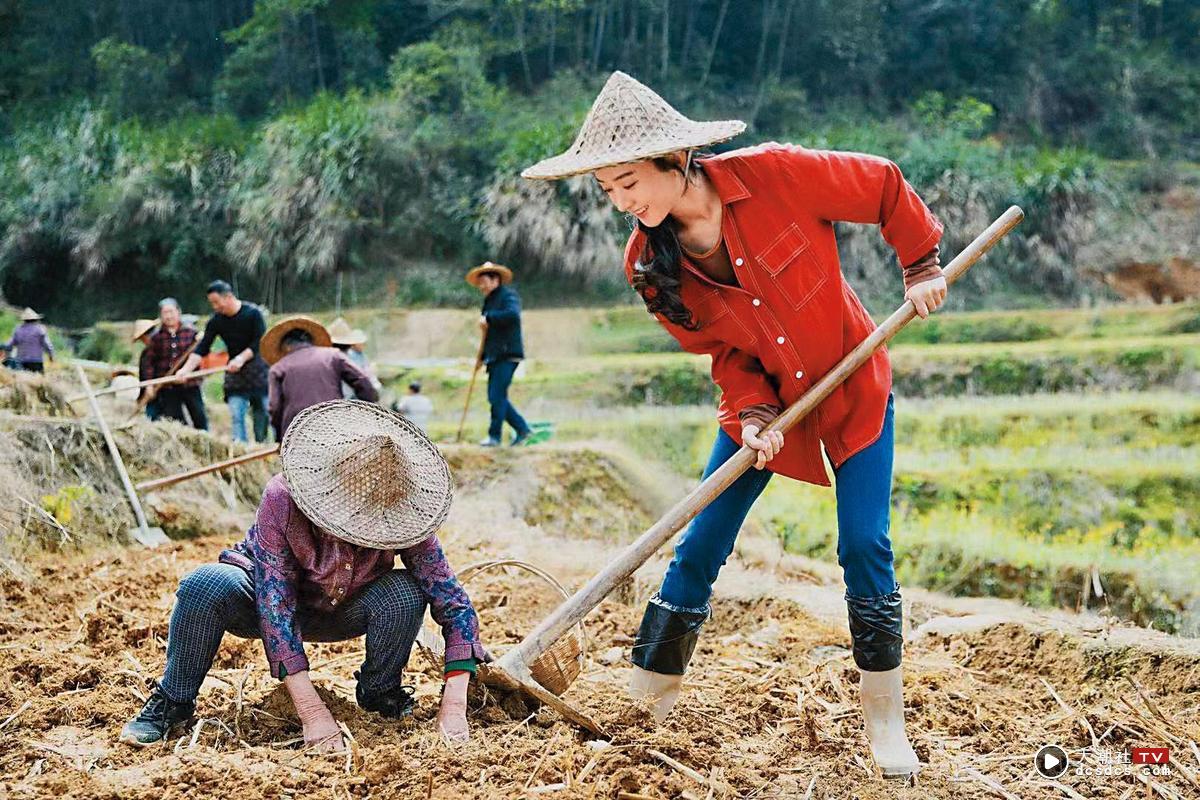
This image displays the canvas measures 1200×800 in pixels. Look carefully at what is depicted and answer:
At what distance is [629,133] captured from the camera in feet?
9.41

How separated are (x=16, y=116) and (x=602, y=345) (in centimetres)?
1598

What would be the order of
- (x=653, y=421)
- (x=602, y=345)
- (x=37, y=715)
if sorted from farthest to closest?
(x=602, y=345) < (x=653, y=421) < (x=37, y=715)

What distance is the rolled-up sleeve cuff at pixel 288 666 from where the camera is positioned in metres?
3.00

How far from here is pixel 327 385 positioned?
18.9 ft

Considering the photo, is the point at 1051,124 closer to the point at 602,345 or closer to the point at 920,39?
the point at 920,39

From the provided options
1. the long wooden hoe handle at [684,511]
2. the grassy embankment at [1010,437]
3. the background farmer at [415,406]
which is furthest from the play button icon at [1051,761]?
the background farmer at [415,406]

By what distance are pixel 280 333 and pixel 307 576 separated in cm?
293

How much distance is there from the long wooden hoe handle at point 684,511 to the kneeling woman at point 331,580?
14 cm

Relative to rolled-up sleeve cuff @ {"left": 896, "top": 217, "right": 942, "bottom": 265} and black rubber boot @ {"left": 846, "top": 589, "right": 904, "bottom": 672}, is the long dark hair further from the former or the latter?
black rubber boot @ {"left": 846, "top": 589, "right": 904, "bottom": 672}

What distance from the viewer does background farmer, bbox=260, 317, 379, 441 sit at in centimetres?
575

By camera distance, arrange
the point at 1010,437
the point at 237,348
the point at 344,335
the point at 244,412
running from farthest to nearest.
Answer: the point at 1010,437
the point at 344,335
the point at 244,412
the point at 237,348

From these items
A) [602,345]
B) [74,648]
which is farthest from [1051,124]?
[74,648]

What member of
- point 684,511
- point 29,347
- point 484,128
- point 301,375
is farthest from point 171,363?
point 484,128

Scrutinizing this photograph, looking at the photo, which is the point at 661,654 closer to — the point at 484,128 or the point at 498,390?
the point at 498,390
